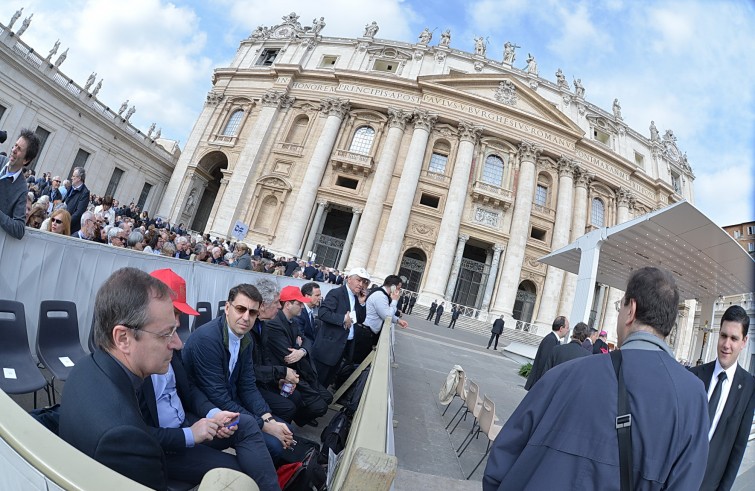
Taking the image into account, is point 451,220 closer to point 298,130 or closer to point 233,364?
point 298,130

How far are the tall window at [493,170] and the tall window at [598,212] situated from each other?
312 inches

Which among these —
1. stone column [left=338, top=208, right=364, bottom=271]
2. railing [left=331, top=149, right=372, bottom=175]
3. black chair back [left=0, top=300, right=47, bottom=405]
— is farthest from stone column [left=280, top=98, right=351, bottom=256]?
black chair back [left=0, top=300, right=47, bottom=405]

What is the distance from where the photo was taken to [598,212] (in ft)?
97.3

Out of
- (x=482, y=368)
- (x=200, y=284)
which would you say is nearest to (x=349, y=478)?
(x=200, y=284)

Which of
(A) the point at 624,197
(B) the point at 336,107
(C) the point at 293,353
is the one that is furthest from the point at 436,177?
(C) the point at 293,353

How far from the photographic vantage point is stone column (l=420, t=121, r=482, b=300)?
24203mm

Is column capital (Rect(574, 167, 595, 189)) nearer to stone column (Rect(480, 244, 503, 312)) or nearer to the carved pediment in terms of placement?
the carved pediment

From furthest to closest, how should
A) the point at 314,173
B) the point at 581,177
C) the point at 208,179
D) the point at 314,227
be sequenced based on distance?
1. the point at 208,179
2. the point at 581,177
3. the point at 314,227
4. the point at 314,173

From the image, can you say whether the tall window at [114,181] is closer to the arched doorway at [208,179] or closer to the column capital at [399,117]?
the arched doorway at [208,179]

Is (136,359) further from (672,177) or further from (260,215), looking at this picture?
(672,177)

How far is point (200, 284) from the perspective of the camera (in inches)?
275

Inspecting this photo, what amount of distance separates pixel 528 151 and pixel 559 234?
597cm

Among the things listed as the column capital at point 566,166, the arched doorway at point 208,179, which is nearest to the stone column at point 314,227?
the arched doorway at point 208,179

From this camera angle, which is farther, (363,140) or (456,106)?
(363,140)
